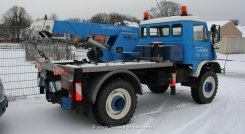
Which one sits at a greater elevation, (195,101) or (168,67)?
(168,67)

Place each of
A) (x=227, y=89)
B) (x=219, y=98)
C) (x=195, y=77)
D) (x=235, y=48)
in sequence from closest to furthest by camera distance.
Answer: (x=195, y=77) → (x=219, y=98) → (x=227, y=89) → (x=235, y=48)

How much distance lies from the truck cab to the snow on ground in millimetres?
1297

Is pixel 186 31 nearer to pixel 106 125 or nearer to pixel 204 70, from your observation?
Answer: pixel 204 70

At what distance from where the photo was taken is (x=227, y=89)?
10312mm

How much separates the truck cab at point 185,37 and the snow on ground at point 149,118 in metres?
1.30

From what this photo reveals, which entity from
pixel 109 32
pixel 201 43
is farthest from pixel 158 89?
pixel 109 32

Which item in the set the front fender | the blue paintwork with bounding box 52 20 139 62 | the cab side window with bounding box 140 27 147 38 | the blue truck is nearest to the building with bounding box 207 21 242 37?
the front fender

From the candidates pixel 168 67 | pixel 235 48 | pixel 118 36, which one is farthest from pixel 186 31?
pixel 235 48

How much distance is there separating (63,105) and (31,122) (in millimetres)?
944

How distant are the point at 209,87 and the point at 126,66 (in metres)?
3.36

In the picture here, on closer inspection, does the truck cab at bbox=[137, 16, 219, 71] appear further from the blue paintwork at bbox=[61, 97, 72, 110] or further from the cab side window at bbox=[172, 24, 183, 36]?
the blue paintwork at bbox=[61, 97, 72, 110]

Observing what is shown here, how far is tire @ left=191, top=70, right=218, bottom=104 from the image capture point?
7949 mm

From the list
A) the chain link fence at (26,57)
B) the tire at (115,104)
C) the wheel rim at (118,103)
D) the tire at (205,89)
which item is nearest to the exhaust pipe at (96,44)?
the tire at (115,104)

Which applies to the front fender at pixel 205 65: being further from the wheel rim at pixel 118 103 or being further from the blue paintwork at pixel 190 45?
the wheel rim at pixel 118 103
